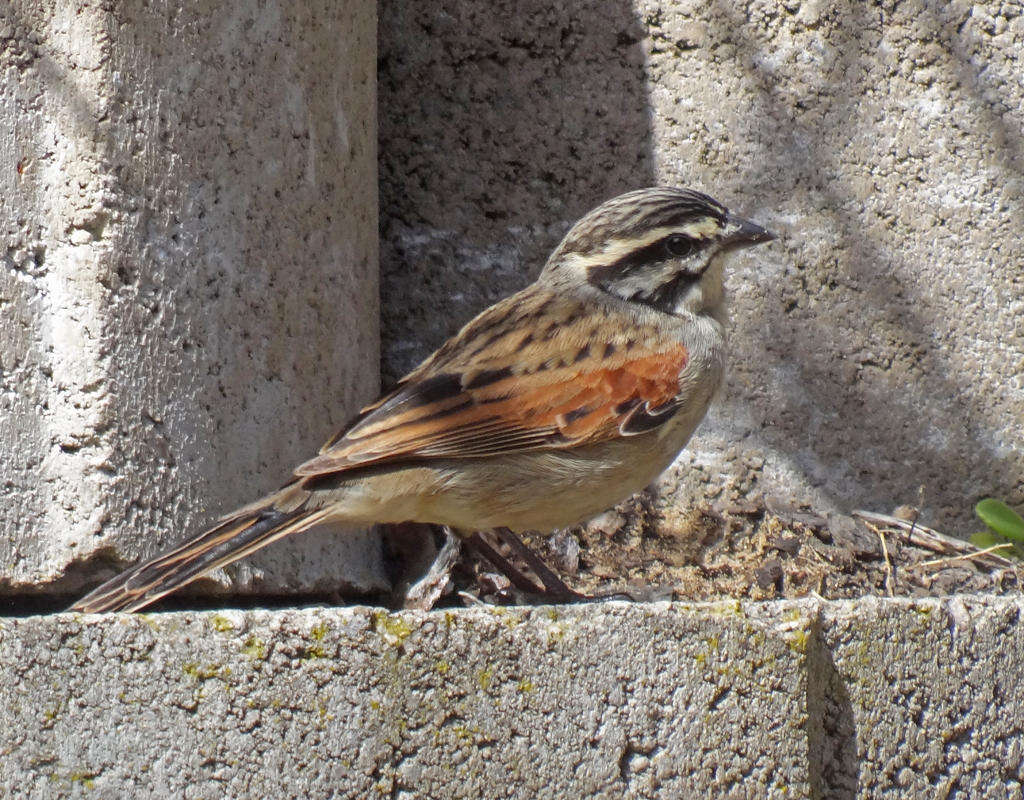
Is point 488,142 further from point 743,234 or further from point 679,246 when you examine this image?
point 743,234

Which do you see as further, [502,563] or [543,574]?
[502,563]

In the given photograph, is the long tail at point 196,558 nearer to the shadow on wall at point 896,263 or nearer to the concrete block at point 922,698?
the concrete block at point 922,698

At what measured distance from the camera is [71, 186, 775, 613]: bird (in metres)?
4.21

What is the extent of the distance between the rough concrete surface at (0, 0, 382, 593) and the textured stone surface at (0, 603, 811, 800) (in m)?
0.91

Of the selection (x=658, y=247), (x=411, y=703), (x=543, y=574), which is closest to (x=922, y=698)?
(x=411, y=703)

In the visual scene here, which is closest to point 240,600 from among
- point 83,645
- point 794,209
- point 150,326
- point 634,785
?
point 150,326

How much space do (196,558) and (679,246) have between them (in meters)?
2.17

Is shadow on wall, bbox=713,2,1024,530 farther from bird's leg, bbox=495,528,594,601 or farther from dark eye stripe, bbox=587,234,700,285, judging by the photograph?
bird's leg, bbox=495,528,594,601

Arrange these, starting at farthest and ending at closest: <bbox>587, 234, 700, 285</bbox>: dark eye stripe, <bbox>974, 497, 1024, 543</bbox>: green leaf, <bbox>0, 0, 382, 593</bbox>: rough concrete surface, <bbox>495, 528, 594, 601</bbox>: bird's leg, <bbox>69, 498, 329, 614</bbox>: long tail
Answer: <bbox>974, 497, 1024, 543</bbox>: green leaf, <bbox>587, 234, 700, 285</bbox>: dark eye stripe, <bbox>495, 528, 594, 601</bbox>: bird's leg, <bbox>0, 0, 382, 593</bbox>: rough concrete surface, <bbox>69, 498, 329, 614</bbox>: long tail

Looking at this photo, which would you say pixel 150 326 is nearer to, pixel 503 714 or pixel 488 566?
pixel 503 714

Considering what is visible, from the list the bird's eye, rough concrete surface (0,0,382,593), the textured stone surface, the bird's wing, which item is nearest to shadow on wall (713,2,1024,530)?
the bird's eye

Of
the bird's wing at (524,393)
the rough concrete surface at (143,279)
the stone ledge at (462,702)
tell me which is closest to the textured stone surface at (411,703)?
the stone ledge at (462,702)

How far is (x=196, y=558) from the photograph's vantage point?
3.59 metres

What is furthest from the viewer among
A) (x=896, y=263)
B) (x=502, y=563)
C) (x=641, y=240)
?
(x=896, y=263)
